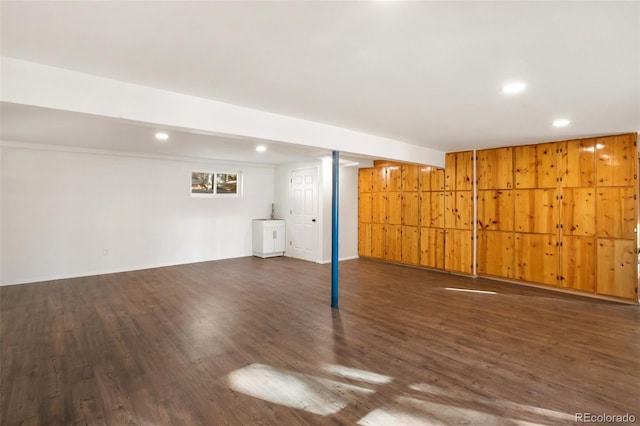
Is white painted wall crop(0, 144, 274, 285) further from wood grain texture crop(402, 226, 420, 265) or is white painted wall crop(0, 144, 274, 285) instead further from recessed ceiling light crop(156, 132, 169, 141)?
wood grain texture crop(402, 226, 420, 265)

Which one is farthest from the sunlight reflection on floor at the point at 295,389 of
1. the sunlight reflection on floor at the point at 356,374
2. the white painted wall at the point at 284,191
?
the white painted wall at the point at 284,191

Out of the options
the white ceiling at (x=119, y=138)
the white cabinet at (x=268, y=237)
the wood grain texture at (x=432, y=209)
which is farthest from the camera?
the white cabinet at (x=268, y=237)

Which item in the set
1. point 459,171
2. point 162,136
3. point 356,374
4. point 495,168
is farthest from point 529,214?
point 162,136

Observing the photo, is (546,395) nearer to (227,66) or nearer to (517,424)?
(517,424)

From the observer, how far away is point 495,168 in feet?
19.9

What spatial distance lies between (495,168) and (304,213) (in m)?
4.37

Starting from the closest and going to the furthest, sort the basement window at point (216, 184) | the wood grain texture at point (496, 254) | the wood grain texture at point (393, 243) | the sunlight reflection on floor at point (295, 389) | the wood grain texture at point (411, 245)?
1. the sunlight reflection on floor at point (295, 389)
2. the wood grain texture at point (496, 254)
3. the wood grain texture at point (411, 245)
4. the wood grain texture at point (393, 243)
5. the basement window at point (216, 184)

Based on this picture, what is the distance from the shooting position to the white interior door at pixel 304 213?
7.86 m

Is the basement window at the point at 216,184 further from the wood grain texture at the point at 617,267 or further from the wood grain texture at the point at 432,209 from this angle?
the wood grain texture at the point at 617,267

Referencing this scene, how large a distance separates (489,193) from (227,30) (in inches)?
225

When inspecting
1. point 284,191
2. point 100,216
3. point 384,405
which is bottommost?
point 384,405

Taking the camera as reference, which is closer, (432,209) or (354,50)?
(354,50)

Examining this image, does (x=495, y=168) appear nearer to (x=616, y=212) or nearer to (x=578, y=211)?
(x=578, y=211)

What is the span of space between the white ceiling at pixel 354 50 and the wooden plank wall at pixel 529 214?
5.54ft
